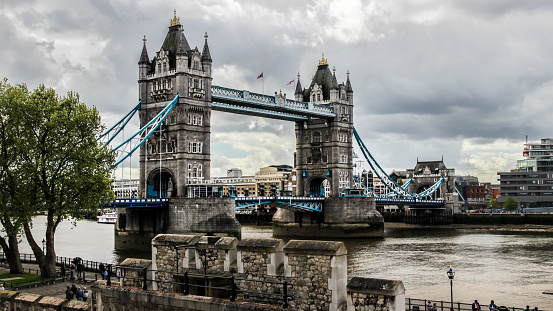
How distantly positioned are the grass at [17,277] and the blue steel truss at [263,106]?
124 ft

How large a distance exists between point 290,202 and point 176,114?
63.9 ft

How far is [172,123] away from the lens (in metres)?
60.7

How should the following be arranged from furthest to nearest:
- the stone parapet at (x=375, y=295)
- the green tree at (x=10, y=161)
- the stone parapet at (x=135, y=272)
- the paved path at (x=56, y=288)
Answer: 1. the green tree at (x=10, y=161)
2. the paved path at (x=56, y=288)
3. the stone parapet at (x=135, y=272)
4. the stone parapet at (x=375, y=295)

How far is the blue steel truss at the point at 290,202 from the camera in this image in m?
63.8

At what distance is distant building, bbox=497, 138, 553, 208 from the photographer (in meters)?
115

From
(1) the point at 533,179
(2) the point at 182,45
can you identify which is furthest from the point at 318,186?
(1) the point at 533,179

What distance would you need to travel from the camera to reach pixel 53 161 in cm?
3011

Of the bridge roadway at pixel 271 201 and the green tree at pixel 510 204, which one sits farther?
the green tree at pixel 510 204

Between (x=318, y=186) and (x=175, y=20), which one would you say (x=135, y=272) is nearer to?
(x=175, y=20)

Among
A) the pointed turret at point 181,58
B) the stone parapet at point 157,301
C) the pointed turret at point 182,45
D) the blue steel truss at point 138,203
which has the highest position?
the pointed turret at point 182,45

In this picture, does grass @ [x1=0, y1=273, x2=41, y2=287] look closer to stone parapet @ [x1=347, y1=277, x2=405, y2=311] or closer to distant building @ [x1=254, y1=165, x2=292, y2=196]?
stone parapet @ [x1=347, y1=277, x2=405, y2=311]

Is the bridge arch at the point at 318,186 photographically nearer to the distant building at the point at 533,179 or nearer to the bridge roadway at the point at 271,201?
the bridge roadway at the point at 271,201

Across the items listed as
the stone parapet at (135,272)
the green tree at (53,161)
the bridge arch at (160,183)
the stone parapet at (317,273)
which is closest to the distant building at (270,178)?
the bridge arch at (160,183)

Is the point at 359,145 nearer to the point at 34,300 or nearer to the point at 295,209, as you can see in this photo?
the point at 295,209
